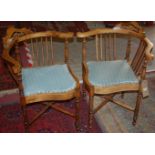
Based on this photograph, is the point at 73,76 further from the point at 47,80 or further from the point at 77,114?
the point at 77,114

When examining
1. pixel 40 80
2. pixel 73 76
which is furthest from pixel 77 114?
pixel 40 80

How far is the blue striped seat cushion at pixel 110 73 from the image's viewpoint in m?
2.29

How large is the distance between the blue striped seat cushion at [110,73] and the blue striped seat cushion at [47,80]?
0.66 ft

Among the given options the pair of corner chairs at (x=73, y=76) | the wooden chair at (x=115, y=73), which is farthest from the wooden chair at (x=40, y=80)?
the wooden chair at (x=115, y=73)

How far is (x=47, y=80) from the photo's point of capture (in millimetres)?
2258

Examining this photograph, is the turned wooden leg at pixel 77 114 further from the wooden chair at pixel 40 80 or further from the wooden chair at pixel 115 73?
the wooden chair at pixel 115 73

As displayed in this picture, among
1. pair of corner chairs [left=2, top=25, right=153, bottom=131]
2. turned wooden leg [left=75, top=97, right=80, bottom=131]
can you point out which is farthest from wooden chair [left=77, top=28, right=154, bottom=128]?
turned wooden leg [left=75, top=97, right=80, bottom=131]

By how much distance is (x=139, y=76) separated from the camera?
8.10ft

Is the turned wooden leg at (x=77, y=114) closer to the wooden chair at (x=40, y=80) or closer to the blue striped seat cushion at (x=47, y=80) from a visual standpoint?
the wooden chair at (x=40, y=80)

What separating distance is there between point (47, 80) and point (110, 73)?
1.79 ft

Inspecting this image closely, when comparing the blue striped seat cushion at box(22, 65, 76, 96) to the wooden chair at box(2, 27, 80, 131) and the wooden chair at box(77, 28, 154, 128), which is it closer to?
the wooden chair at box(2, 27, 80, 131)

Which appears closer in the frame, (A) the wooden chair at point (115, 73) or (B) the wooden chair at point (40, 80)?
(B) the wooden chair at point (40, 80)

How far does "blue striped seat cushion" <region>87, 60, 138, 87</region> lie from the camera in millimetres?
2288

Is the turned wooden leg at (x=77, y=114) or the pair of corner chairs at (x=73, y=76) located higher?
the pair of corner chairs at (x=73, y=76)
